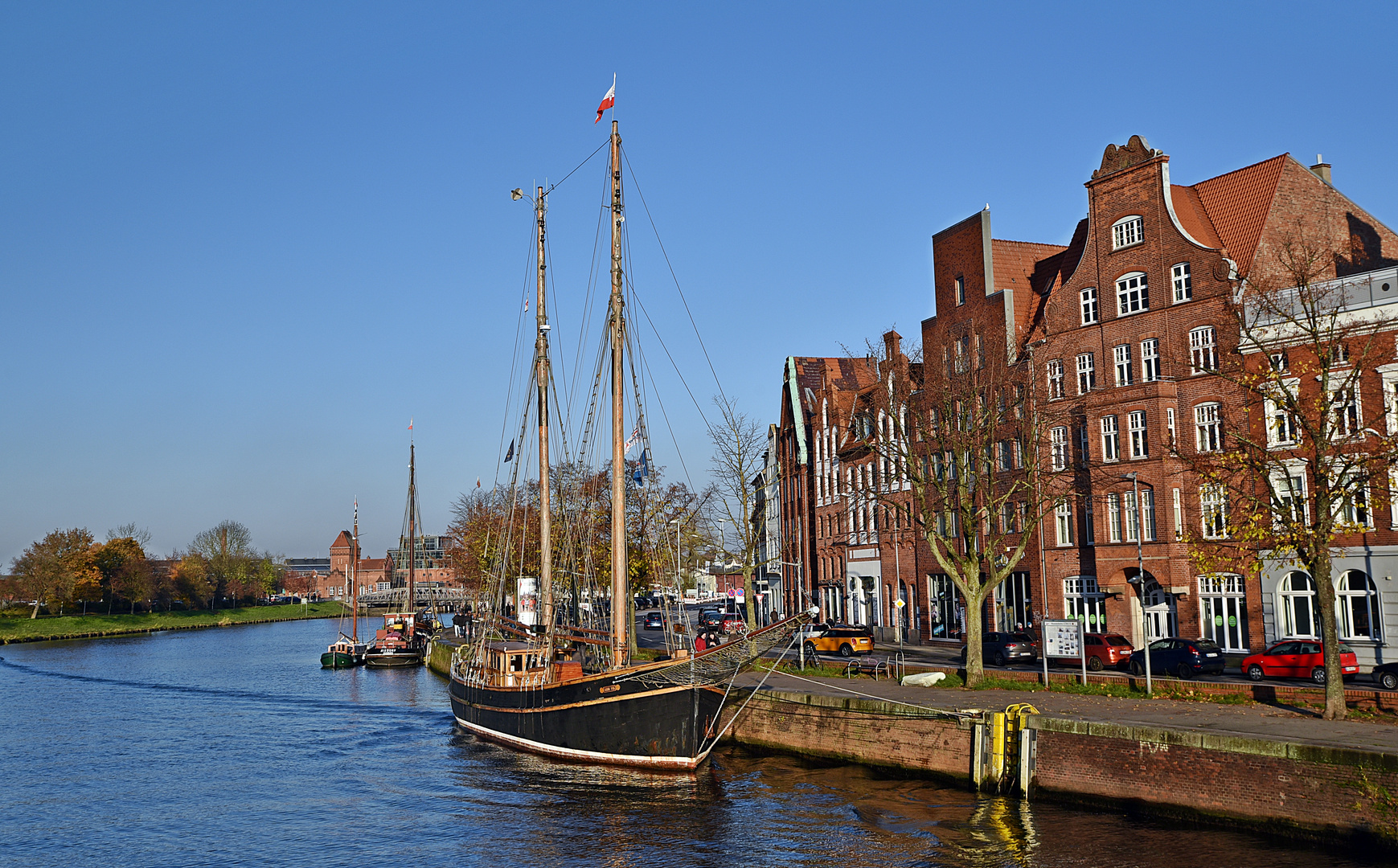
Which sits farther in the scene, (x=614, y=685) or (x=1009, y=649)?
(x=1009, y=649)

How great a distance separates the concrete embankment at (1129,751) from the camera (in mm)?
22078

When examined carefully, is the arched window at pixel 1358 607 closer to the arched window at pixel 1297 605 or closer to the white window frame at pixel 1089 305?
the arched window at pixel 1297 605

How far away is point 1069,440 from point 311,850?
39.2 m

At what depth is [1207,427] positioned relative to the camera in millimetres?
48344

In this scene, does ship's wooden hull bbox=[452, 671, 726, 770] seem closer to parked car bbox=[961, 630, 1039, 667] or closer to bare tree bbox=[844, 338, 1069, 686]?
bare tree bbox=[844, 338, 1069, 686]

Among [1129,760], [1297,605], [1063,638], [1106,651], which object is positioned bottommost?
[1129,760]

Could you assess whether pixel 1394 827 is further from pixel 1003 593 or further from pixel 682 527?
pixel 682 527

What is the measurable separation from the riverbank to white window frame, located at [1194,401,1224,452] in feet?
317

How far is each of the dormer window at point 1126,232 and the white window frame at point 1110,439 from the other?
8235mm

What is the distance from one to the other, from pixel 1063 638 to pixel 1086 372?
2152cm

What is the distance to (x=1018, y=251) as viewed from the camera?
64188mm

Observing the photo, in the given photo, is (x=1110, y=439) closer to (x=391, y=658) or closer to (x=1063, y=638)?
(x=1063, y=638)

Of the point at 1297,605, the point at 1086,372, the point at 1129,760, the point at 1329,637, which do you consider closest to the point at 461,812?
the point at 1129,760

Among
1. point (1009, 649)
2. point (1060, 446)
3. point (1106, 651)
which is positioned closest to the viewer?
point (1106, 651)
